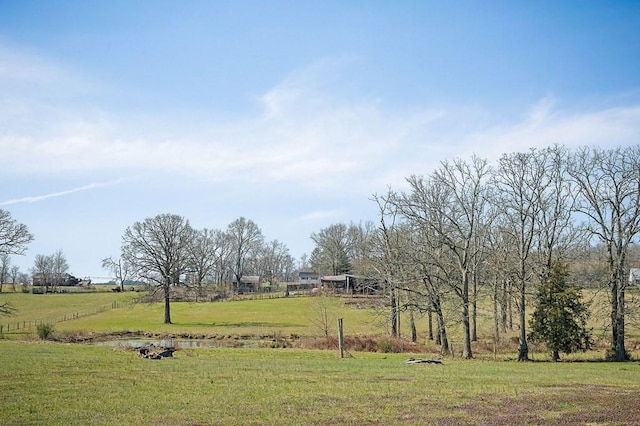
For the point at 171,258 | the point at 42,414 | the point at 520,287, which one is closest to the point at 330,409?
the point at 42,414

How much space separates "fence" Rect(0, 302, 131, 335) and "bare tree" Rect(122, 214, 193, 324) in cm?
1218

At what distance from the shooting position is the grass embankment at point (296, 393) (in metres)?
13.6

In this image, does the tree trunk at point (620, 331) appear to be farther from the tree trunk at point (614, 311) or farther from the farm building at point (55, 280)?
the farm building at point (55, 280)

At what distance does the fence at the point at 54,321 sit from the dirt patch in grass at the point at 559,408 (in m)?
52.1

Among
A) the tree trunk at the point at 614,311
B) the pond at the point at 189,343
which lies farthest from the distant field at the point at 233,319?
the pond at the point at 189,343

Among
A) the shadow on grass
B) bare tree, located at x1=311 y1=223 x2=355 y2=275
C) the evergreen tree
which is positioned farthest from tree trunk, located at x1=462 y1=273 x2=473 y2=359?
bare tree, located at x1=311 y1=223 x2=355 y2=275

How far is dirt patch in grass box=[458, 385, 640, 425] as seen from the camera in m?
13.4

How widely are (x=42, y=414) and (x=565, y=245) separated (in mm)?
36192

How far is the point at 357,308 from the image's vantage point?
271 feet

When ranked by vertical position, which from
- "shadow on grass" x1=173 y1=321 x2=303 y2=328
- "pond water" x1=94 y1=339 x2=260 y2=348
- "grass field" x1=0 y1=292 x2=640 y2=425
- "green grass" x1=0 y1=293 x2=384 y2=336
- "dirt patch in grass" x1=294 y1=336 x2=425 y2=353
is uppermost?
"grass field" x1=0 y1=292 x2=640 y2=425

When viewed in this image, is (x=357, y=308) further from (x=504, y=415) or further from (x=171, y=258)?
(x=504, y=415)

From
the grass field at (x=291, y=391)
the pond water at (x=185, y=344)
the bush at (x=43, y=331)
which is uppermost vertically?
the grass field at (x=291, y=391)

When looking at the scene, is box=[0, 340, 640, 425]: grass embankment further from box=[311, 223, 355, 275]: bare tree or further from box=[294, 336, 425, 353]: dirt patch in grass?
box=[311, 223, 355, 275]: bare tree

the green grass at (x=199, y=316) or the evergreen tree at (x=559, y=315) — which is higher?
the evergreen tree at (x=559, y=315)
